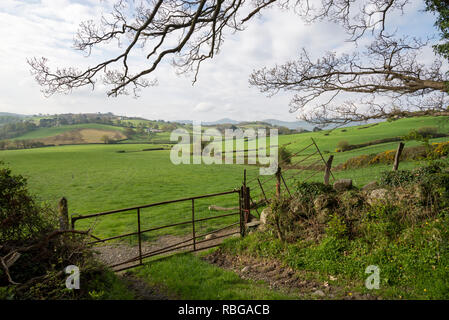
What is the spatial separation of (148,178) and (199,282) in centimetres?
2561

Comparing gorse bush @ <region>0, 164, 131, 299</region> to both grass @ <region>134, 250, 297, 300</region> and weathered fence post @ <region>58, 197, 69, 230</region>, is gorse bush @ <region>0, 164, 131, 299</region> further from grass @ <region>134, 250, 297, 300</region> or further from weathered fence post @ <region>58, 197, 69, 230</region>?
grass @ <region>134, 250, 297, 300</region>

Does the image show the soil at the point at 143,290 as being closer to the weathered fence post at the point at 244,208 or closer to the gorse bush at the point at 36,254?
the gorse bush at the point at 36,254

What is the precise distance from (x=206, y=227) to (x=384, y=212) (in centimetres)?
707

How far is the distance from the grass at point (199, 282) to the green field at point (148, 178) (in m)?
3.07

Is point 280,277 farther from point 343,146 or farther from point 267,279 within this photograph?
point 343,146

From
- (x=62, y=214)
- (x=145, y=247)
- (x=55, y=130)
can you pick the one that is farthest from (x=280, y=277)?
(x=55, y=130)

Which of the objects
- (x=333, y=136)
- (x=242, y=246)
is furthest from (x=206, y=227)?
(x=333, y=136)

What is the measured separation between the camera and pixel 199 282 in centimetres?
541

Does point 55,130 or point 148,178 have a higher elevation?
point 55,130

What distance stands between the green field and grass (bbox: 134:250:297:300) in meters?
3.07

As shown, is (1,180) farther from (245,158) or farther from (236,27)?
(245,158)

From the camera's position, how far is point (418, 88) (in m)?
10.2

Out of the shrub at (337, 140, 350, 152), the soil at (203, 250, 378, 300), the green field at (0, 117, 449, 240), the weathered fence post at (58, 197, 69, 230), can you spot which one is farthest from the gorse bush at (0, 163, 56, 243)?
the shrub at (337, 140, 350, 152)
